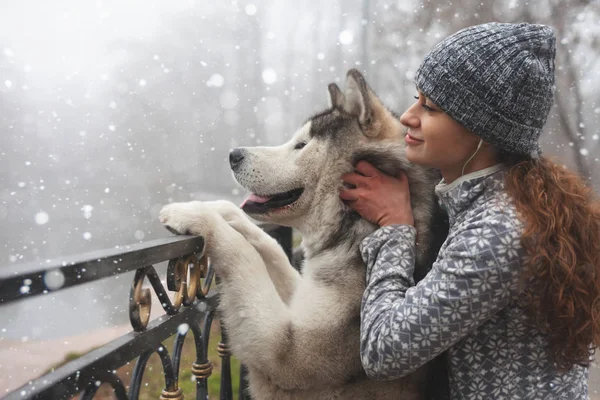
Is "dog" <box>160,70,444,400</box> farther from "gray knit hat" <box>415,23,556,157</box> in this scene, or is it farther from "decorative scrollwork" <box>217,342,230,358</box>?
"gray knit hat" <box>415,23,556,157</box>

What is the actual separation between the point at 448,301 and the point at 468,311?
48mm

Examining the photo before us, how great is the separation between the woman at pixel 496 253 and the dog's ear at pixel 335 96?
55 centimetres

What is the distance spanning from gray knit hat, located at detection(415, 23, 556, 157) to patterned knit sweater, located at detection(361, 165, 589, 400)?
0.12 meters

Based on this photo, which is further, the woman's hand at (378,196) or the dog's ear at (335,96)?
the dog's ear at (335,96)

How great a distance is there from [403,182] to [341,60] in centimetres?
667

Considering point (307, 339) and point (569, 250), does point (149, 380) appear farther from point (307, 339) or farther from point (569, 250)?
point (569, 250)

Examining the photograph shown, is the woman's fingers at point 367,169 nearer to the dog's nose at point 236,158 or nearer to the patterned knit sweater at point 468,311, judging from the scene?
the patterned knit sweater at point 468,311

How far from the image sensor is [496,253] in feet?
3.41

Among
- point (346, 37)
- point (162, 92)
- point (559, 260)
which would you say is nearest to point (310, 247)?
point (559, 260)

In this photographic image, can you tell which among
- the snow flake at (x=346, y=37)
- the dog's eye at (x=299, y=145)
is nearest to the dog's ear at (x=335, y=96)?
the dog's eye at (x=299, y=145)

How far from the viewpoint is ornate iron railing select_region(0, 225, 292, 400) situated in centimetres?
82

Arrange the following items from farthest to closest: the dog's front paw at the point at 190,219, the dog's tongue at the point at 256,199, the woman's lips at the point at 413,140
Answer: the dog's tongue at the point at 256,199 → the dog's front paw at the point at 190,219 → the woman's lips at the point at 413,140

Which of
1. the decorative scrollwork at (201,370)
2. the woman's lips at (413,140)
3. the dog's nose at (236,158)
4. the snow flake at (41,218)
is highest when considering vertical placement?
the woman's lips at (413,140)

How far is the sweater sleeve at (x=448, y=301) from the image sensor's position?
1043 millimetres
